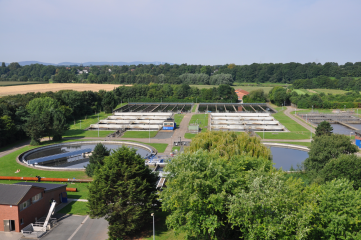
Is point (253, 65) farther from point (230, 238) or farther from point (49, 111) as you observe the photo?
point (230, 238)

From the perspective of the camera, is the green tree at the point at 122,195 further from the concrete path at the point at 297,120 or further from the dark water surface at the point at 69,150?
the concrete path at the point at 297,120

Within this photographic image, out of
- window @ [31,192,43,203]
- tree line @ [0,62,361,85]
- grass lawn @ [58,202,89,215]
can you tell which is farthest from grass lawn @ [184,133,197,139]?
tree line @ [0,62,361,85]

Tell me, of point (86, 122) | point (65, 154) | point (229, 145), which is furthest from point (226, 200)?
point (86, 122)

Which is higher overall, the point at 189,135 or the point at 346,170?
the point at 346,170

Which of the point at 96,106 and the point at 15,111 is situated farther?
the point at 96,106

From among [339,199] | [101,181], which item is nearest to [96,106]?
[101,181]

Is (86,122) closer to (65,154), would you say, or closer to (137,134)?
(137,134)

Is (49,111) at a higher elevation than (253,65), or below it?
below
